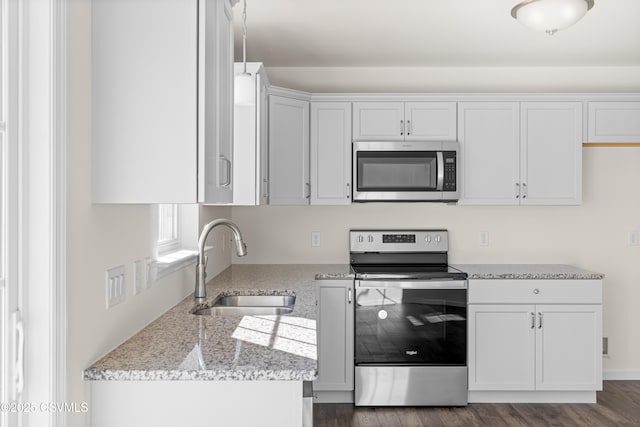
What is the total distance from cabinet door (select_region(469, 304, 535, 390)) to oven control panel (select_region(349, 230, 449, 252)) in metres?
0.66

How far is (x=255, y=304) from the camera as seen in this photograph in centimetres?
276

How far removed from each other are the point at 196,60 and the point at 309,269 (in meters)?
2.37

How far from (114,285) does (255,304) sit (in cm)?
117

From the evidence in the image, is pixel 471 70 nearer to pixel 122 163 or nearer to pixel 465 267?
pixel 465 267

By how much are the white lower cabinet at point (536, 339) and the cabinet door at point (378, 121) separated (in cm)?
118

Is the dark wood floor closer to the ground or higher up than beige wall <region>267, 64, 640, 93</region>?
closer to the ground

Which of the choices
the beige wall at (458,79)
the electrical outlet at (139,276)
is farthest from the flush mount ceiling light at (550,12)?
the electrical outlet at (139,276)

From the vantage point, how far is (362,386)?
3.45 meters

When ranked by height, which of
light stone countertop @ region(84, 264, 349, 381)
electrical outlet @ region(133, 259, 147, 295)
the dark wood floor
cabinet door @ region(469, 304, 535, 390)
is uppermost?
electrical outlet @ region(133, 259, 147, 295)

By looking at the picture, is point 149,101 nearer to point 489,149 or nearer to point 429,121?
point 429,121

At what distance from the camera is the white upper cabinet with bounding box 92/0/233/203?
150 centimetres

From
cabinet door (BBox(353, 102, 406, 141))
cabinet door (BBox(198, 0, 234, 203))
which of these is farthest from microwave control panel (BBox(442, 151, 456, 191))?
cabinet door (BBox(198, 0, 234, 203))

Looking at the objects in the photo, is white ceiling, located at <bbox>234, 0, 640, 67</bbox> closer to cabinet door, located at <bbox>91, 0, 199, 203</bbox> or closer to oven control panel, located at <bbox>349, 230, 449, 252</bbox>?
oven control panel, located at <bbox>349, 230, 449, 252</bbox>

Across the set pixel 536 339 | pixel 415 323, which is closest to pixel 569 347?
pixel 536 339
